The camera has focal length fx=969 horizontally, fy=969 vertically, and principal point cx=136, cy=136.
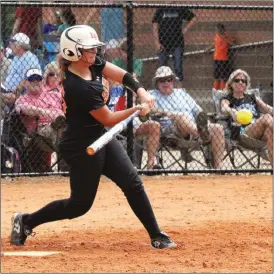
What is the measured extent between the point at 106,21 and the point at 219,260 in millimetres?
6234

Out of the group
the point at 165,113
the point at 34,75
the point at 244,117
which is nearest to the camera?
the point at 34,75

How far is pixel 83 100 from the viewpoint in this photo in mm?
6719

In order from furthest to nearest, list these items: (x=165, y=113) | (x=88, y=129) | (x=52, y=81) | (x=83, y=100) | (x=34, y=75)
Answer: (x=165, y=113) → (x=52, y=81) → (x=34, y=75) → (x=88, y=129) → (x=83, y=100)

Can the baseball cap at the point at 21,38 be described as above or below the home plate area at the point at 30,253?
above

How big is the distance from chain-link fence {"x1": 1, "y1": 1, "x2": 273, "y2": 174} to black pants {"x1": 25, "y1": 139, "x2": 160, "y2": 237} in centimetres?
406

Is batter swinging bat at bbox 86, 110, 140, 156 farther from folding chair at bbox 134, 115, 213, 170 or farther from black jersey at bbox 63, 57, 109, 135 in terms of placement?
folding chair at bbox 134, 115, 213, 170

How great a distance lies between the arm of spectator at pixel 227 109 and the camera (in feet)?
38.7

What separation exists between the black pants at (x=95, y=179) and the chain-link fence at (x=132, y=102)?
4.06 metres

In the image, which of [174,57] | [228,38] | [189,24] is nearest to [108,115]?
[174,57]

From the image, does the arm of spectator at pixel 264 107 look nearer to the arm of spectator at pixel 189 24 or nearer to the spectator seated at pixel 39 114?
the arm of spectator at pixel 189 24

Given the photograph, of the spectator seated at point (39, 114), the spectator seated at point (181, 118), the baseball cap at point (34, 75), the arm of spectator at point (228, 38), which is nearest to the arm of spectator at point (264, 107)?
the spectator seated at point (181, 118)

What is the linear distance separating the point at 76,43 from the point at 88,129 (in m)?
0.62

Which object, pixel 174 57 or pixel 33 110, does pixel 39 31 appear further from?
pixel 174 57

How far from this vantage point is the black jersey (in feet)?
22.0
